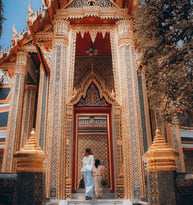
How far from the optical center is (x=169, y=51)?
150 inches

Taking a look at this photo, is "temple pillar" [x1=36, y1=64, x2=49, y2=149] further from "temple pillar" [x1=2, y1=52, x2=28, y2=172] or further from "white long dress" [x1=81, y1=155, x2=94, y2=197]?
"white long dress" [x1=81, y1=155, x2=94, y2=197]

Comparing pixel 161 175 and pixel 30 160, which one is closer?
pixel 161 175

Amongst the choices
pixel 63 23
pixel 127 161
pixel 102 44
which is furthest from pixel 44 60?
pixel 127 161

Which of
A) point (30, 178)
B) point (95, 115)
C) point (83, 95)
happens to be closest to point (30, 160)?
point (30, 178)

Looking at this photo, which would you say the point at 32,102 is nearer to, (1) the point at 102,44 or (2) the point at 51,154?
(1) the point at 102,44

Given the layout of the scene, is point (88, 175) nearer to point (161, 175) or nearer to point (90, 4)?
point (161, 175)

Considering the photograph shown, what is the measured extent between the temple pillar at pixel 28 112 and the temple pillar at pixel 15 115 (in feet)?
4.19

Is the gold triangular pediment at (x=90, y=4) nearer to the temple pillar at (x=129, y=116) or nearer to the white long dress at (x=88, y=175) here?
the temple pillar at (x=129, y=116)

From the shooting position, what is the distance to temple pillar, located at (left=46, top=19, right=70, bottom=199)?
17.6 ft

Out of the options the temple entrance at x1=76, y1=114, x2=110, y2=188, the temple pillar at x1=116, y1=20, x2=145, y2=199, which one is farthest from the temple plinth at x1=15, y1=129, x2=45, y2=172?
the temple entrance at x1=76, y1=114, x2=110, y2=188

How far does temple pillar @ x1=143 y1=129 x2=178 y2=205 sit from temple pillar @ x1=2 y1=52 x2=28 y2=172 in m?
5.14

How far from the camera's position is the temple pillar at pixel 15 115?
7074 mm

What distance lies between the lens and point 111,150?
21.4 ft

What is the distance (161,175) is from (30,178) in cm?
159
